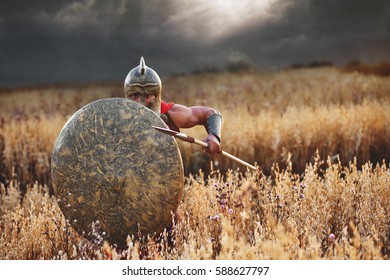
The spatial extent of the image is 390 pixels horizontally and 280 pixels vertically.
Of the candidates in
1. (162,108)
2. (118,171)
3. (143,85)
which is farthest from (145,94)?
(118,171)

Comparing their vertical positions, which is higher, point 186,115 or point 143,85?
point 143,85

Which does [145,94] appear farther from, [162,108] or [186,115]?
[186,115]

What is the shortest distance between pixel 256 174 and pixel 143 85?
2.40 meters

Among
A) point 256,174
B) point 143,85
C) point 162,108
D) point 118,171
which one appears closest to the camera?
point 118,171

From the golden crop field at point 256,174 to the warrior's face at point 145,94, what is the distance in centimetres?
89

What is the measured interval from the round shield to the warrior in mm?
236

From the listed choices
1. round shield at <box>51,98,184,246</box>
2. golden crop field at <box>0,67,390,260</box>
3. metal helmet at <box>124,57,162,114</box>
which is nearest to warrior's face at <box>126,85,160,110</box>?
metal helmet at <box>124,57,162,114</box>

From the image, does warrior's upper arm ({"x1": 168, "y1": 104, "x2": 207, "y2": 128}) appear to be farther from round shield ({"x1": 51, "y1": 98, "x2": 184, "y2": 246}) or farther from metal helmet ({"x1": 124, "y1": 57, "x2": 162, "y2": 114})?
round shield ({"x1": 51, "y1": 98, "x2": 184, "y2": 246})

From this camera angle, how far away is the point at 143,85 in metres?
3.59

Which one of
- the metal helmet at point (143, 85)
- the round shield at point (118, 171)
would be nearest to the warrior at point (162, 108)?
the metal helmet at point (143, 85)

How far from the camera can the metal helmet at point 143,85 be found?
3592mm

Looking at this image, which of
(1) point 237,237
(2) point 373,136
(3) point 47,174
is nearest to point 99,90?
(3) point 47,174

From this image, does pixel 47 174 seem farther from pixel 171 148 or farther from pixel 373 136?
pixel 373 136
